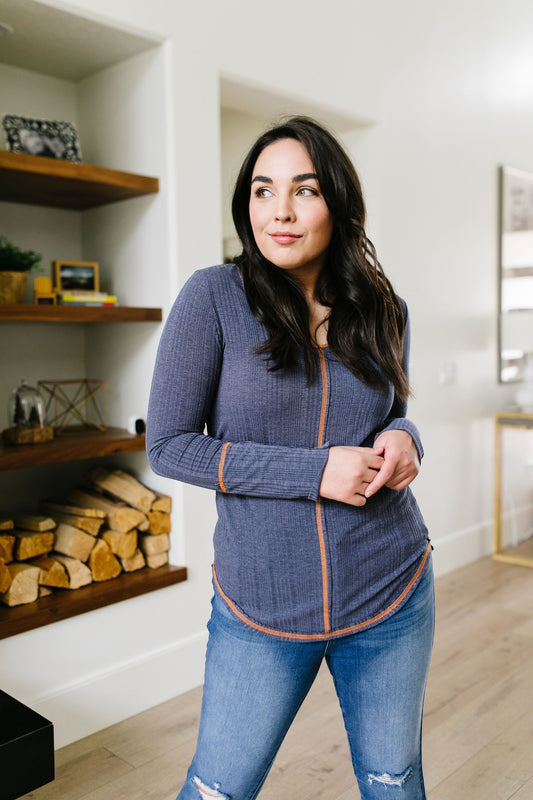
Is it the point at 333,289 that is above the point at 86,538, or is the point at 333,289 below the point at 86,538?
above

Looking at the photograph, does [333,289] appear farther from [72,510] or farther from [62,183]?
[72,510]

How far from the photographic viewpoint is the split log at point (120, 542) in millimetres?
2336

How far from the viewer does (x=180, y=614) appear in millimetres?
2477

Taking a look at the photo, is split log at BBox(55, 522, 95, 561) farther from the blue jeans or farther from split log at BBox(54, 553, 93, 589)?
the blue jeans

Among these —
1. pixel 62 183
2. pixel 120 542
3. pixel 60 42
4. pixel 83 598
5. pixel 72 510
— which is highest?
pixel 60 42

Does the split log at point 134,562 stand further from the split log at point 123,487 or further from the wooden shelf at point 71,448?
the wooden shelf at point 71,448

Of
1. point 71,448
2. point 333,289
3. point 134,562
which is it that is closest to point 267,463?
point 333,289

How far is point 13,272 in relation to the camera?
220cm

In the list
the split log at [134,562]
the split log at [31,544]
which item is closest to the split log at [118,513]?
the split log at [134,562]

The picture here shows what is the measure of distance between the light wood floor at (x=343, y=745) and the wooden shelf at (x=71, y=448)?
0.85m

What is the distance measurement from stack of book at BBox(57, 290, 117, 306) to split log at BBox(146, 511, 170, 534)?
0.71 meters

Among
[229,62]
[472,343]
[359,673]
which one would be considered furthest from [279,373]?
[472,343]

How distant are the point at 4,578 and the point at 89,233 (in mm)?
1285

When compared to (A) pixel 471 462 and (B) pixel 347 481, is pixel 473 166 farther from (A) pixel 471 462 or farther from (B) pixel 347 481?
(B) pixel 347 481
